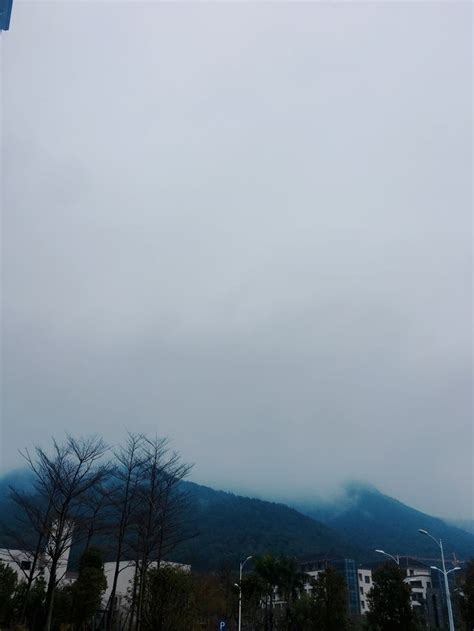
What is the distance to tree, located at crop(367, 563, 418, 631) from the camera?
28.3 m

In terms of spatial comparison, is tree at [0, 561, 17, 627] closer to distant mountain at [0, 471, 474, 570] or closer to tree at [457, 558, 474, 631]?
tree at [457, 558, 474, 631]

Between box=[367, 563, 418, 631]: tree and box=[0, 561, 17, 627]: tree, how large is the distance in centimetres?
1902

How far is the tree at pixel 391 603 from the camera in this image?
28281 millimetres

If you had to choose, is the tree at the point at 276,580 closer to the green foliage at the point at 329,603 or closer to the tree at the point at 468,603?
the green foliage at the point at 329,603

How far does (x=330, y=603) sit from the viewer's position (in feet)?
105

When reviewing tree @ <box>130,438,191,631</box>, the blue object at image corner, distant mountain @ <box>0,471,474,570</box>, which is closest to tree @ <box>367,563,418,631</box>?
tree @ <box>130,438,191,631</box>

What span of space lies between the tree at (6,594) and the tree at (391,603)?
19.0 metres

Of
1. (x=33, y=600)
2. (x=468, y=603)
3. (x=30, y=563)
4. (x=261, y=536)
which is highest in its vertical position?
(x=261, y=536)

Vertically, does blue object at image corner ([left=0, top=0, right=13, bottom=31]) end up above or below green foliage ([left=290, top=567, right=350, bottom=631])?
above

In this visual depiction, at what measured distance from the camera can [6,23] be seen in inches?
714

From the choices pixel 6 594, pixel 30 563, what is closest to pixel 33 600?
pixel 30 563

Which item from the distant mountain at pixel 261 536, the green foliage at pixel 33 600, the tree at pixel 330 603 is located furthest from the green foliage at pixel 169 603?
the distant mountain at pixel 261 536

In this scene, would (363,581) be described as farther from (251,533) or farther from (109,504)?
(109,504)

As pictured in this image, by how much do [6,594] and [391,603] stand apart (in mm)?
20068
